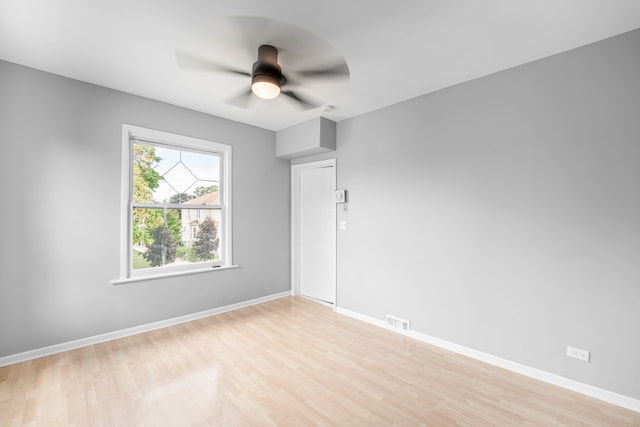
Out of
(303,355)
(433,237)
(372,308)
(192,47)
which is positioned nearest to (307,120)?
(192,47)

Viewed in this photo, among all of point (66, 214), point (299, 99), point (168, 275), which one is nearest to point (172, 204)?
point (168, 275)

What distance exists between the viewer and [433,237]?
117 inches

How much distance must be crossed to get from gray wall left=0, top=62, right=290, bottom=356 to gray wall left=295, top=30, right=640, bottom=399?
2.77 metres

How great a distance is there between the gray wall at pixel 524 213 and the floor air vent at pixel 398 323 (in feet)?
0.28

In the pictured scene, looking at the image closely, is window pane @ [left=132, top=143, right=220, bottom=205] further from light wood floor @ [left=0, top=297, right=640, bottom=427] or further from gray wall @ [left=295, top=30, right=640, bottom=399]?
gray wall @ [left=295, top=30, right=640, bottom=399]

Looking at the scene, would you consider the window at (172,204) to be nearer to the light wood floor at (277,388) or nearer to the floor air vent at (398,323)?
the light wood floor at (277,388)

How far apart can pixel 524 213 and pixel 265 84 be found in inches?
95.7

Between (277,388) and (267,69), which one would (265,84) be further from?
(277,388)

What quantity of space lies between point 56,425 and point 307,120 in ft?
12.4

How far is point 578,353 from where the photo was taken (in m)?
2.16

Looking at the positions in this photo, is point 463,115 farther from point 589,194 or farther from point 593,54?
point 589,194

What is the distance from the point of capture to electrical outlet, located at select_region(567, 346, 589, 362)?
6.97ft

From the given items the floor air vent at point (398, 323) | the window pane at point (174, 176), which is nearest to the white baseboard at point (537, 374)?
the floor air vent at point (398, 323)

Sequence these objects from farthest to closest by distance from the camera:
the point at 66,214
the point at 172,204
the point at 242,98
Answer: the point at 172,204
the point at 66,214
the point at 242,98
